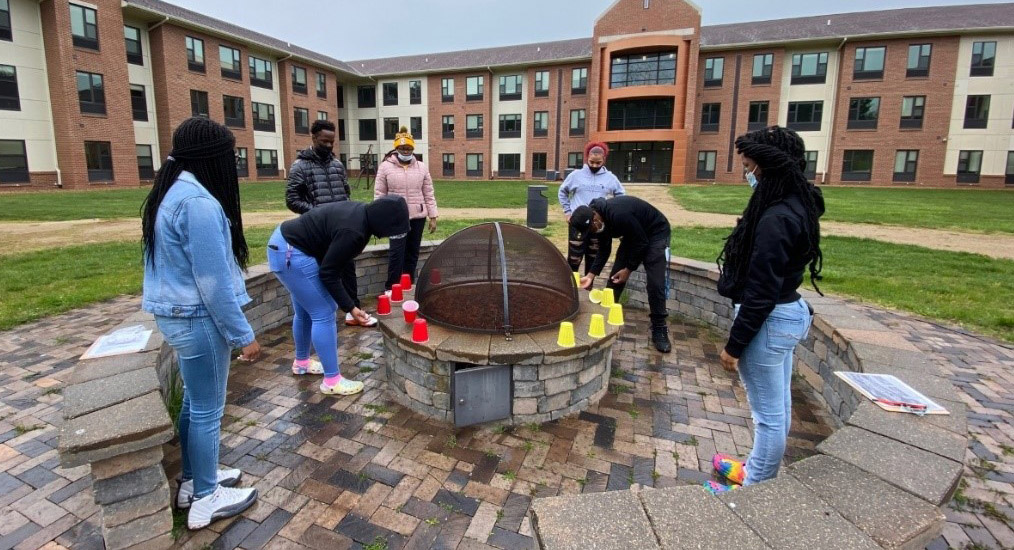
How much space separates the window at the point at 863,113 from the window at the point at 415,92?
29699 millimetres

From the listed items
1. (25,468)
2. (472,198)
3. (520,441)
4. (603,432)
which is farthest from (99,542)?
(472,198)

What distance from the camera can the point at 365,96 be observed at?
4112 cm

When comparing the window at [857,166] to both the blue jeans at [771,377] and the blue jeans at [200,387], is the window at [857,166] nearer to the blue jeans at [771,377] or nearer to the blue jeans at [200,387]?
the blue jeans at [771,377]

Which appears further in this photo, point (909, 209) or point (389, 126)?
point (389, 126)

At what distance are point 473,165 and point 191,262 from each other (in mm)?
37993

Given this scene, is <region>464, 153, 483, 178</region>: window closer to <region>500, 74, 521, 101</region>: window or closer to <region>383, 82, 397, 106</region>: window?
<region>500, 74, 521, 101</region>: window

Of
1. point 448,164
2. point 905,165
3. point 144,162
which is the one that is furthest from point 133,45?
point 905,165

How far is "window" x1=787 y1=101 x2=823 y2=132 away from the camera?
100ft

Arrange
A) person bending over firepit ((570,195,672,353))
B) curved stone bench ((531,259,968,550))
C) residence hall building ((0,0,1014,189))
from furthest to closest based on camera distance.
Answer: residence hall building ((0,0,1014,189)) → person bending over firepit ((570,195,672,353)) → curved stone bench ((531,259,968,550))

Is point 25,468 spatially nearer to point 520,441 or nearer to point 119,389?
point 119,389

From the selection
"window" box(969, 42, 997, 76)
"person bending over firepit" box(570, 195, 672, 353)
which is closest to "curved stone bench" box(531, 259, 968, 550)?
"person bending over firepit" box(570, 195, 672, 353)

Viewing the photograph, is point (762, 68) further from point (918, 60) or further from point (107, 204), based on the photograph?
point (107, 204)

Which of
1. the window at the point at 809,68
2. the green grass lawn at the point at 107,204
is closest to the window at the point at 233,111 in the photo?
the green grass lawn at the point at 107,204

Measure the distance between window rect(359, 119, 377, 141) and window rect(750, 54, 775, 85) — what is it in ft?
93.9
